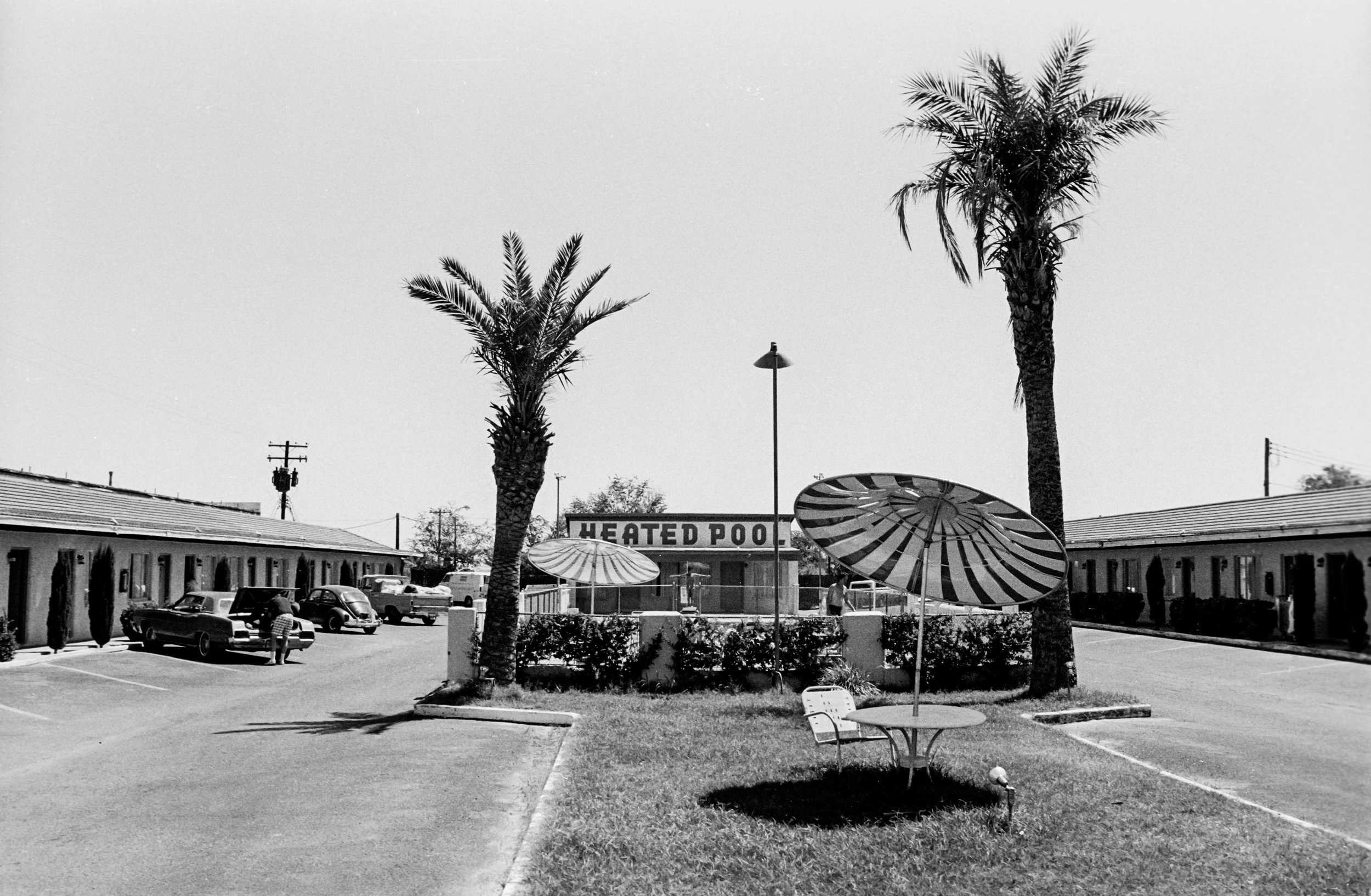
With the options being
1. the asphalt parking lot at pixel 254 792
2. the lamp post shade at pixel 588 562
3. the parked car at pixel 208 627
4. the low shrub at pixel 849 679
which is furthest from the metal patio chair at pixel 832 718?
the parked car at pixel 208 627

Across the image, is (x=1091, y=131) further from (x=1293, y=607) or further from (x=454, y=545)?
(x=454, y=545)

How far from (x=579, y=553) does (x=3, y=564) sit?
1293 centimetres

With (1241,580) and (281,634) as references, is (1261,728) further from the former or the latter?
(281,634)

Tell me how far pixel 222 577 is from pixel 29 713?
19383 mm

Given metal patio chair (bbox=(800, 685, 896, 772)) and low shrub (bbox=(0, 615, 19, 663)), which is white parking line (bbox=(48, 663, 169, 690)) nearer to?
low shrub (bbox=(0, 615, 19, 663))

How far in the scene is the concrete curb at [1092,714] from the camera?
1433cm

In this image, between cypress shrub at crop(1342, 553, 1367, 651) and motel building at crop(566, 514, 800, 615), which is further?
motel building at crop(566, 514, 800, 615)

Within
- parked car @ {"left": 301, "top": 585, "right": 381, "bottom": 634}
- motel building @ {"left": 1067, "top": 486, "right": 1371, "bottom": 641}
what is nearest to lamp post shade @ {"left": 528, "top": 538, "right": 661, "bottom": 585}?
motel building @ {"left": 1067, "top": 486, "right": 1371, "bottom": 641}

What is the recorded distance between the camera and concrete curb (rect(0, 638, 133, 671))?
21.4 meters

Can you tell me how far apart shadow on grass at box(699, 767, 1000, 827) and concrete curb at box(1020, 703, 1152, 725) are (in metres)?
4.74

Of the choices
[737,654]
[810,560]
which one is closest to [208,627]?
[737,654]

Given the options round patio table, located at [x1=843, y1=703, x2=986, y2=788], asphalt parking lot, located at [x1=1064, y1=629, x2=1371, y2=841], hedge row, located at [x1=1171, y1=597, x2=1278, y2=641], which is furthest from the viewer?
hedge row, located at [x1=1171, y1=597, x2=1278, y2=641]

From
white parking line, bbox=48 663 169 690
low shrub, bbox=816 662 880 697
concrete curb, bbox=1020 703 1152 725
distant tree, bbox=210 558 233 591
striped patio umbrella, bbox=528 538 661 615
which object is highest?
striped patio umbrella, bbox=528 538 661 615

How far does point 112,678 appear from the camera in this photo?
2005 centimetres
